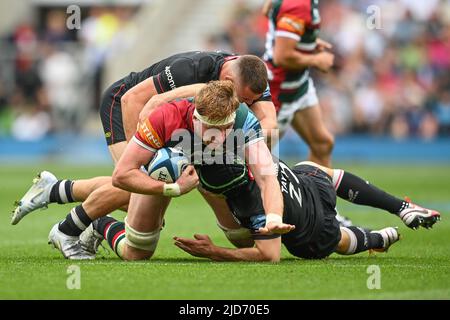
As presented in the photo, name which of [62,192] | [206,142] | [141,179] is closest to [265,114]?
[206,142]

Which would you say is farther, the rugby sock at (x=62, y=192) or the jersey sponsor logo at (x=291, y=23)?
the jersey sponsor logo at (x=291, y=23)

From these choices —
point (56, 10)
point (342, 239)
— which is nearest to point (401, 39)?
point (56, 10)

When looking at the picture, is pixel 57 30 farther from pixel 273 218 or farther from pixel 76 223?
pixel 273 218

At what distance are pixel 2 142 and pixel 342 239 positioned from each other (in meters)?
16.9

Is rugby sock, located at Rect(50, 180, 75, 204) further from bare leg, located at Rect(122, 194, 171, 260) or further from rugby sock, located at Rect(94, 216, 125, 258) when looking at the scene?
bare leg, located at Rect(122, 194, 171, 260)

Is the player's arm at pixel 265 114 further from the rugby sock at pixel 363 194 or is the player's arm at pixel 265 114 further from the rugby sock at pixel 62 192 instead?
the rugby sock at pixel 62 192

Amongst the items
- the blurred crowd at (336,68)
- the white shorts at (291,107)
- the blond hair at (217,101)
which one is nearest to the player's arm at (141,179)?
the blond hair at (217,101)

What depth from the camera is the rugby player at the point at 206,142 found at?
23.6ft

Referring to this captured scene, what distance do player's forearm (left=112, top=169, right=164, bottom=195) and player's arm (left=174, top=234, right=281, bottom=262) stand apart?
0.49m

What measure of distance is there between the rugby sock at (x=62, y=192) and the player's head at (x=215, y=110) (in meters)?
1.84

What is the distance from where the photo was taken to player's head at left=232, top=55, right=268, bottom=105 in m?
7.97

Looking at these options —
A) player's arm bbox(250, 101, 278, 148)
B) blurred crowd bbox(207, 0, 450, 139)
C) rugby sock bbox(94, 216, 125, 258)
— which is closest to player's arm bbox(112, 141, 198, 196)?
rugby sock bbox(94, 216, 125, 258)

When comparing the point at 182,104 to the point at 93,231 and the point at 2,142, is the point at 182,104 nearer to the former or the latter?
the point at 93,231
